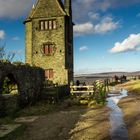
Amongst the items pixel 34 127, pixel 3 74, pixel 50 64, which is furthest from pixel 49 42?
pixel 34 127

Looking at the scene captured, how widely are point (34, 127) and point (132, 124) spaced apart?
4863mm

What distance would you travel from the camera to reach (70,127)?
51.0 ft

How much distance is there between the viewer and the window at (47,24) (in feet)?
149

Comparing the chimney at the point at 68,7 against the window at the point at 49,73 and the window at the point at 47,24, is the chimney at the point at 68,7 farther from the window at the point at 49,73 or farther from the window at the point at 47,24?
the window at the point at 49,73

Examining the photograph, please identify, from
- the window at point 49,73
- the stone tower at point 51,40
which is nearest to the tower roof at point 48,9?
the stone tower at point 51,40

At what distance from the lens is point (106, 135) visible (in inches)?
529

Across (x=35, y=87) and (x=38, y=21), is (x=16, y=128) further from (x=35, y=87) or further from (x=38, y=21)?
(x=38, y=21)

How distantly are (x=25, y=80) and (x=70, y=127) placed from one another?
9.43m

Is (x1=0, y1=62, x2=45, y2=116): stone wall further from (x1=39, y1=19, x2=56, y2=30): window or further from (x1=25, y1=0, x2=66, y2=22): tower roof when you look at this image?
(x1=25, y1=0, x2=66, y2=22): tower roof

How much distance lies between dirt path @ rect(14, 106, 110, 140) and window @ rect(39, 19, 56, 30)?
89.3ft

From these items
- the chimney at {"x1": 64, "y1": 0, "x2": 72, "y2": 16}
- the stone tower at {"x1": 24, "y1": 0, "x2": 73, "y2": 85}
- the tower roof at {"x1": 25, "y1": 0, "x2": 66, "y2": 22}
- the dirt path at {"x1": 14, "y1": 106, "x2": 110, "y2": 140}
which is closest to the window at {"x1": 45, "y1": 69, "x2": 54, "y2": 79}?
the stone tower at {"x1": 24, "y1": 0, "x2": 73, "y2": 85}

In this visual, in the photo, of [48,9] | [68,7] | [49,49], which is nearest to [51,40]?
[49,49]

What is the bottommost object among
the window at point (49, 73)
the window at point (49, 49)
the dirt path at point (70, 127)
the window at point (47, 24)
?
the dirt path at point (70, 127)

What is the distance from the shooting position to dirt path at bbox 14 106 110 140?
13.5 m
